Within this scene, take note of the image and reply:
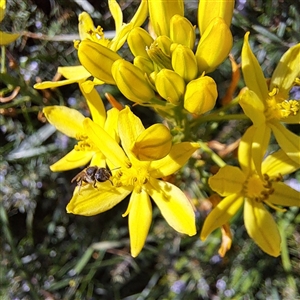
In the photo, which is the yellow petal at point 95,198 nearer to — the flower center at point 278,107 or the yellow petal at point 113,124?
the yellow petal at point 113,124

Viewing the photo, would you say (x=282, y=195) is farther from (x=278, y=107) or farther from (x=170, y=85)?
(x=170, y=85)

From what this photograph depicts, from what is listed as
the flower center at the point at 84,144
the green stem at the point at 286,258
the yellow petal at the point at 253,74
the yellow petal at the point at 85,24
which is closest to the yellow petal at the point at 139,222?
the flower center at the point at 84,144

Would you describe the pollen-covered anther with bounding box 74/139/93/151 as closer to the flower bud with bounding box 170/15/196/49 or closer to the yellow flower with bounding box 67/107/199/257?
the yellow flower with bounding box 67/107/199/257

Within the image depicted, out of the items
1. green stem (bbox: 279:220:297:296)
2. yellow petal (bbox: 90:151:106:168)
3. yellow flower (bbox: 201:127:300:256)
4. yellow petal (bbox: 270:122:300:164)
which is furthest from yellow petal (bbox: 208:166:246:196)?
green stem (bbox: 279:220:297:296)

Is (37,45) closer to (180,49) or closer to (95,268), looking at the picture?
(95,268)

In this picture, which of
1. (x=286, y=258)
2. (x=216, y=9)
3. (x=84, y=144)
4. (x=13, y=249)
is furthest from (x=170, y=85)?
(x=13, y=249)

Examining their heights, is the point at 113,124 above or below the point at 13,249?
above

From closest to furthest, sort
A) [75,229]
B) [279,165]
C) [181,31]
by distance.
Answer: [181,31]
[279,165]
[75,229]
